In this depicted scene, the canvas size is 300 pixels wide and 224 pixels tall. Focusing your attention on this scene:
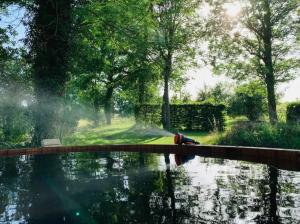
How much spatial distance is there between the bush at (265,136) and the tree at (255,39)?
6801 mm

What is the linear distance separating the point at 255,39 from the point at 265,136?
11.5 m

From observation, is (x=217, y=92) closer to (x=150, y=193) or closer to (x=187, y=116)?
(x=187, y=116)

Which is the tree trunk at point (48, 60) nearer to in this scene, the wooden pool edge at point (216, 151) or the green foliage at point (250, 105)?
the wooden pool edge at point (216, 151)

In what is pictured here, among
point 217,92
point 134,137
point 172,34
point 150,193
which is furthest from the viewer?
point 217,92

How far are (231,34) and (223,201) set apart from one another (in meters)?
18.6

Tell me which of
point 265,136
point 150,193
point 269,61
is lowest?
point 150,193

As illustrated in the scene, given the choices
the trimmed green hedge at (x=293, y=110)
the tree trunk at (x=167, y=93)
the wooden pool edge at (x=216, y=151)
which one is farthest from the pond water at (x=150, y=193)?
the tree trunk at (x=167, y=93)

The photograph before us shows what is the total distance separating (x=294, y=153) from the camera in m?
7.62

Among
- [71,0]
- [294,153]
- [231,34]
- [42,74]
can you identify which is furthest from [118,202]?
[231,34]

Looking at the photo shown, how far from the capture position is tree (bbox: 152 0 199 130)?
76.9ft

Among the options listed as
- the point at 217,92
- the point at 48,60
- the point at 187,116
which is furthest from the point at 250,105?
the point at 48,60

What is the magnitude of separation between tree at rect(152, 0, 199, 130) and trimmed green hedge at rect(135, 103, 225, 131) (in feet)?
3.55

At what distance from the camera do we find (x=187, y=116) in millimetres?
24922

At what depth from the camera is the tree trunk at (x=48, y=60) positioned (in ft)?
48.4
